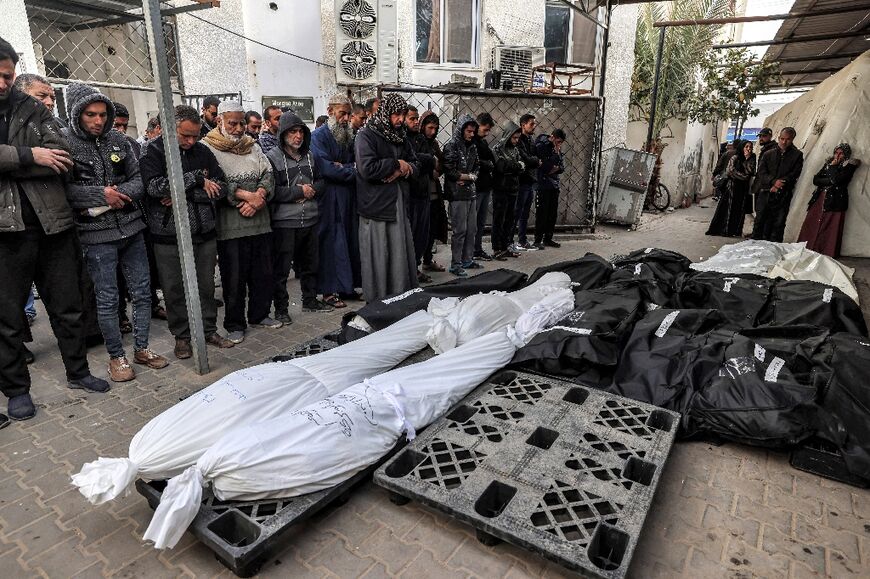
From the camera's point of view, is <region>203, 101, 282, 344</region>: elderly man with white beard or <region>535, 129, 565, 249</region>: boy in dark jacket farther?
<region>535, 129, 565, 249</region>: boy in dark jacket

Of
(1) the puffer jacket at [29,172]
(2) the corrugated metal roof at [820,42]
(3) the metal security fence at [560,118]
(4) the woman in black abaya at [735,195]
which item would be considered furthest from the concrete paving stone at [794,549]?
(2) the corrugated metal roof at [820,42]

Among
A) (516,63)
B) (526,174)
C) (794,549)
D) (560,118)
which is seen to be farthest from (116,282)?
→ (516,63)

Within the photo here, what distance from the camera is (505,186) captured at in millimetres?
7477

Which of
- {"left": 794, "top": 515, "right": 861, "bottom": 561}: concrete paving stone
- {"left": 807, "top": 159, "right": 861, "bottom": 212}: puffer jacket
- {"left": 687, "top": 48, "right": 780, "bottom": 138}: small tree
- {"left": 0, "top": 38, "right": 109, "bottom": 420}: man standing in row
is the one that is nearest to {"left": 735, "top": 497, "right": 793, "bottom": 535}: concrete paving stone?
{"left": 794, "top": 515, "right": 861, "bottom": 561}: concrete paving stone

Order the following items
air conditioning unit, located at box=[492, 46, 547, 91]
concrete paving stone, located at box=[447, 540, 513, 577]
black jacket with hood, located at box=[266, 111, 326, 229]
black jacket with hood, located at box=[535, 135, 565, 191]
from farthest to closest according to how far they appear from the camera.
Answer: air conditioning unit, located at box=[492, 46, 547, 91], black jacket with hood, located at box=[535, 135, 565, 191], black jacket with hood, located at box=[266, 111, 326, 229], concrete paving stone, located at box=[447, 540, 513, 577]

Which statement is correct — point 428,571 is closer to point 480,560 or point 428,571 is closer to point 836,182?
point 480,560

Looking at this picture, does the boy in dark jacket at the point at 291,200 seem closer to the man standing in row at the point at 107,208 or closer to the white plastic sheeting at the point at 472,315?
the man standing in row at the point at 107,208

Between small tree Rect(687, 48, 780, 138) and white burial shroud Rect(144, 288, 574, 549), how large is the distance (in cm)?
1415

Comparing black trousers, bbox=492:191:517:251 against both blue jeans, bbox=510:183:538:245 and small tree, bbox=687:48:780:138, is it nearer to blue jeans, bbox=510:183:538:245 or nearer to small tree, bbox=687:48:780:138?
blue jeans, bbox=510:183:538:245

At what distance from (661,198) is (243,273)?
12.5 m

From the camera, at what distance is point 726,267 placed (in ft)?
17.5

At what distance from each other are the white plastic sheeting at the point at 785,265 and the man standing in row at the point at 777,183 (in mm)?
3025

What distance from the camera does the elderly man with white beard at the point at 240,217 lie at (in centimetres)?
421

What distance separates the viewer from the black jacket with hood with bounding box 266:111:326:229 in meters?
4.64
